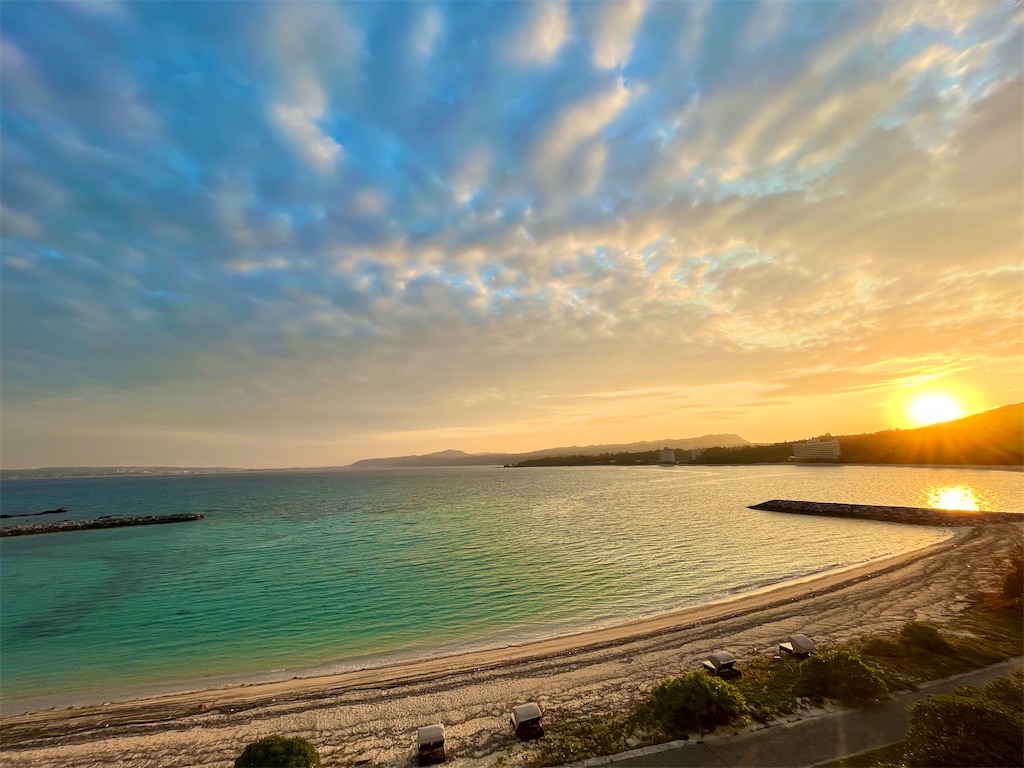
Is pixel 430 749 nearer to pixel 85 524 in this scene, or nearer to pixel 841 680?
pixel 841 680

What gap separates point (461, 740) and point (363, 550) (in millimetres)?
40110

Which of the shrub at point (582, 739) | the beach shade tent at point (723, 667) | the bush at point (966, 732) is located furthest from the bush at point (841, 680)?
the shrub at point (582, 739)

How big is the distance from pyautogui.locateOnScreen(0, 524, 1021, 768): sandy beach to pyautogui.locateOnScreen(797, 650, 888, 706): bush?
508 centimetres

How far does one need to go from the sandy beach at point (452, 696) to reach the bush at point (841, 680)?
5077 mm

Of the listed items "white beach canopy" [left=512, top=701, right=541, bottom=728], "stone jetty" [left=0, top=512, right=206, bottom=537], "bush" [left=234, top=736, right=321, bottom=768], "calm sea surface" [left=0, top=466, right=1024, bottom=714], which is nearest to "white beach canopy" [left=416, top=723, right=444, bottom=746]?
"white beach canopy" [left=512, top=701, right=541, bottom=728]

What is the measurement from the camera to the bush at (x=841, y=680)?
40.0 ft

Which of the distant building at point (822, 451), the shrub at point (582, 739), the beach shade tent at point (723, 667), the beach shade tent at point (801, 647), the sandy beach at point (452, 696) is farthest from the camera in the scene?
the distant building at point (822, 451)

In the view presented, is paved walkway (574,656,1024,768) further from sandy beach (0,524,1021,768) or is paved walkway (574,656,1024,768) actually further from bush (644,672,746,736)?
sandy beach (0,524,1021,768)

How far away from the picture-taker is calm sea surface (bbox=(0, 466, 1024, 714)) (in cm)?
2319

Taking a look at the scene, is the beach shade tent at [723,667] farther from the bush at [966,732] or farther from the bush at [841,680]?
the bush at [966,732]

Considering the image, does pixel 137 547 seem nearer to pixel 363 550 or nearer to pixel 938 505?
pixel 363 550

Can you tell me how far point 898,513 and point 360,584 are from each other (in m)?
64.6

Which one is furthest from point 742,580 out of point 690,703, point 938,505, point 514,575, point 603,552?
point 938,505

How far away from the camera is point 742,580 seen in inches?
1251
